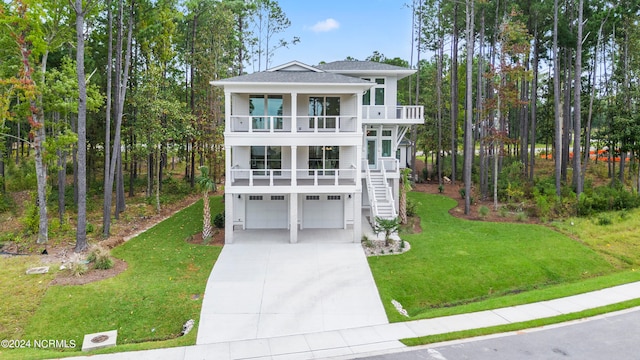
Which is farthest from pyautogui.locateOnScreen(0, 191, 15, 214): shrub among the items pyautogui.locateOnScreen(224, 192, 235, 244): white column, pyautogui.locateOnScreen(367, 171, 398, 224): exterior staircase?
pyautogui.locateOnScreen(367, 171, 398, 224): exterior staircase

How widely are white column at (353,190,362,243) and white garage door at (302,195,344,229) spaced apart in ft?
7.48

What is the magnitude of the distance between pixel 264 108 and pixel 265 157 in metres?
2.55

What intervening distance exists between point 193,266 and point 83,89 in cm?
846

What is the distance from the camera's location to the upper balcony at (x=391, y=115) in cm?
2167

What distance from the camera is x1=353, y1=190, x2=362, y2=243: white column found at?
18.0 m

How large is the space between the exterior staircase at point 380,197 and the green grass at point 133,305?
813 centimetres

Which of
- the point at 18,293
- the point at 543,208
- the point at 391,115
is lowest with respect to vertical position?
the point at 18,293

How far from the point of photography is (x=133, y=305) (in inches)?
471

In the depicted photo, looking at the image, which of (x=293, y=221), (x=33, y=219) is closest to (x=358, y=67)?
(x=293, y=221)

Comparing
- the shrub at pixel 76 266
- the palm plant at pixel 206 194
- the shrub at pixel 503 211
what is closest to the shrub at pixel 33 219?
the shrub at pixel 76 266

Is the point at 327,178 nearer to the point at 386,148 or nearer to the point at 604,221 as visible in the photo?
the point at 386,148

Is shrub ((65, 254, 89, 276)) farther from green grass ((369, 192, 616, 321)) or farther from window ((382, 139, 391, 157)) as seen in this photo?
window ((382, 139, 391, 157))

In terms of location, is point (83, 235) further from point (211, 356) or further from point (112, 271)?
point (211, 356)

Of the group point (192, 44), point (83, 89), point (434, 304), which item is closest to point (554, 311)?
point (434, 304)
